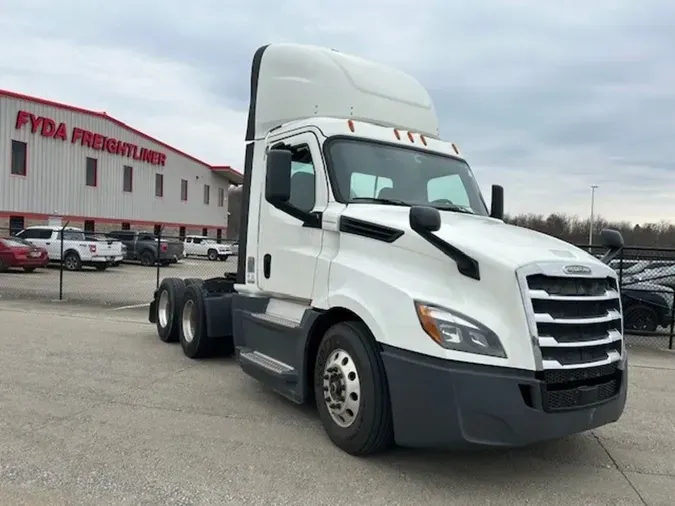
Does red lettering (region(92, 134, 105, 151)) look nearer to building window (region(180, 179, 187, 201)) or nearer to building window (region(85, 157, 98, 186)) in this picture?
building window (region(85, 157, 98, 186))

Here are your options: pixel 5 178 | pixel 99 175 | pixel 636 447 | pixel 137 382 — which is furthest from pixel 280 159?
pixel 99 175

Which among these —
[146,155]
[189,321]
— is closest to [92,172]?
[146,155]

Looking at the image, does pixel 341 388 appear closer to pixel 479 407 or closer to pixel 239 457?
pixel 239 457

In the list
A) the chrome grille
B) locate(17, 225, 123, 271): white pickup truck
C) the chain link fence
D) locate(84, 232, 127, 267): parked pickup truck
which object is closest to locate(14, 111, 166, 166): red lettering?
the chain link fence

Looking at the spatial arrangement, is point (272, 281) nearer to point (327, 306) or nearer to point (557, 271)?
point (327, 306)

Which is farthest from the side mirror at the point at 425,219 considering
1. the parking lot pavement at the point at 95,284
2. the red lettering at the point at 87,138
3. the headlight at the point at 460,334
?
the red lettering at the point at 87,138

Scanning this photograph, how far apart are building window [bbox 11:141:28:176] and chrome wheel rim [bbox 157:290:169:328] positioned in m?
25.4

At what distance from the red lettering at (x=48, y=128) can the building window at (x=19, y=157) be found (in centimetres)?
131

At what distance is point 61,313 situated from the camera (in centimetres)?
1212

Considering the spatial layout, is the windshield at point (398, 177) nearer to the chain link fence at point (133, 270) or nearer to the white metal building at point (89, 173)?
the chain link fence at point (133, 270)

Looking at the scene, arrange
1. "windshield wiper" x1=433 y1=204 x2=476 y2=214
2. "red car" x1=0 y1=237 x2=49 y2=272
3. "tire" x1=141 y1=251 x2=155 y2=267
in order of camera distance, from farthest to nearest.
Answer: "tire" x1=141 y1=251 x2=155 y2=267
"red car" x1=0 y1=237 x2=49 y2=272
"windshield wiper" x1=433 y1=204 x2=476 y2=214

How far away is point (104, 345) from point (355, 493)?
5.94 meters

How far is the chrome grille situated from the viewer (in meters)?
3.71

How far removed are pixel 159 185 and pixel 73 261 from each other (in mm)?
19345
